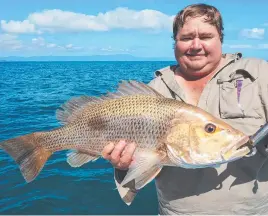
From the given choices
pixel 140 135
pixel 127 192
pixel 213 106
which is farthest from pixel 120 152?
pixel 213 106

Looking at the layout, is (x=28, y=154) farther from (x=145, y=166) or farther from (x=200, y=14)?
(x=200, y=14)

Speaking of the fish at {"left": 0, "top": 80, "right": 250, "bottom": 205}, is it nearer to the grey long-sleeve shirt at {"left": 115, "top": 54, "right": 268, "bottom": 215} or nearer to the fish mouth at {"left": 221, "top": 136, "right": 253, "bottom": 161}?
the fish mouth at {"left": 221, "top": 136, "right": 253, "bottom": 161}

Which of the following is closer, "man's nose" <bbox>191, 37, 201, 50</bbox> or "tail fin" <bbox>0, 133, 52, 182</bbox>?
"man's nose" <bbox>191, 37, 201, 50</bbox>

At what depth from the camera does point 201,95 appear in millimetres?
Answer: 3846

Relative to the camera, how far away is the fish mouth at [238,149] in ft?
10.2

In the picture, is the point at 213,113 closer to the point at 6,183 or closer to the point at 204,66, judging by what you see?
the point at 204,66

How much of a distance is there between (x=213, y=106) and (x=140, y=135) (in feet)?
2.92

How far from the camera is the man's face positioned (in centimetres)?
384

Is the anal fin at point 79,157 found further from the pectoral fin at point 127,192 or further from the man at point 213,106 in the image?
the pectoral fin at point 127,192

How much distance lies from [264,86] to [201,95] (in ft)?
2.09

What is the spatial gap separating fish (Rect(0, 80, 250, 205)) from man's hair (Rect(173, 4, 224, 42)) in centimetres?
89

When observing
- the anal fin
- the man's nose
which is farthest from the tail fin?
the man's nose

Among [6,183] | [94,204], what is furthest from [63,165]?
[94,204]

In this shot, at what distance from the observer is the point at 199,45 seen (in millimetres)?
3814
